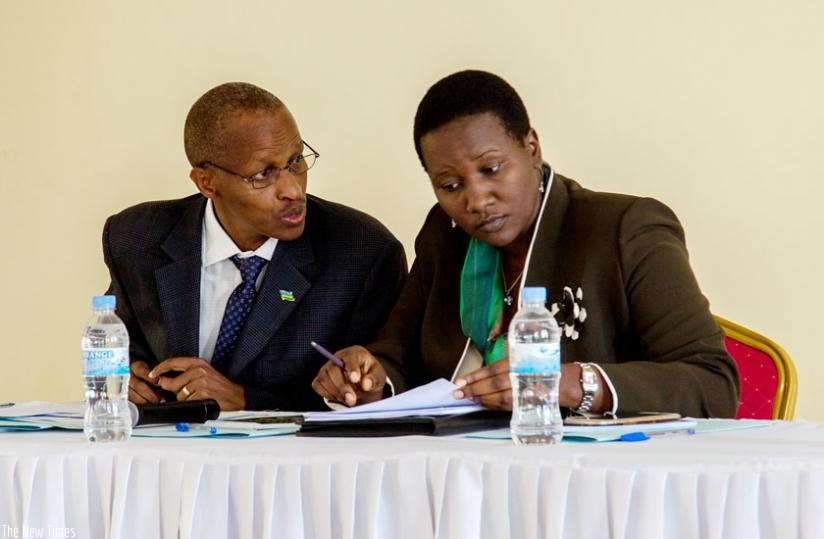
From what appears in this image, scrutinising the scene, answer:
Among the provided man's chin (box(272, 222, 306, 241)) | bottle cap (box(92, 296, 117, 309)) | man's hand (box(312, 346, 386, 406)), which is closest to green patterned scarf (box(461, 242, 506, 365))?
man's hand (box(312, 346, 386, 406))

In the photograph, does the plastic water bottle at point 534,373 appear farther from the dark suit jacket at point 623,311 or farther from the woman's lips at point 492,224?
the woman's lips at point 492,224

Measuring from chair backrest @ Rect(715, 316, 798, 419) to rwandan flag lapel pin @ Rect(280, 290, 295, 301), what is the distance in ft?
3.92

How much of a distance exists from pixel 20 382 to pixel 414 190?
205 cm

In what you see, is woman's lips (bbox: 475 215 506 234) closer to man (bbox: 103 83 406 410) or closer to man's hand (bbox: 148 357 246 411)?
man (bbox: 103 83 406 410)

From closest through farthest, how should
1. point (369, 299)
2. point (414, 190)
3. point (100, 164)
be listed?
point (369, 299) → point (414, 190) → point (100, 164)

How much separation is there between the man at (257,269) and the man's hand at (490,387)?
108 cm

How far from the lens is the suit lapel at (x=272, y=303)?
10.2 feet

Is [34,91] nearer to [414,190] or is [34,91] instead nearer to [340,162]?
[340,162]

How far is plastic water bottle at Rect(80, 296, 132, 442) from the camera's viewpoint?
1.99 meters

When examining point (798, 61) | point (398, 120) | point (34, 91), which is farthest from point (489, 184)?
point (34, 91)

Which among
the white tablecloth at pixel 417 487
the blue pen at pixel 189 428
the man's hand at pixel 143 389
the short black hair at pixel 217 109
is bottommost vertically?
the white tablecloth at pixel 417 487

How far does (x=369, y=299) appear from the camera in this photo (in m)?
3.22

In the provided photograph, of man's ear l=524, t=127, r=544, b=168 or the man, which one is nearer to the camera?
man's ear l=524, t=127, r=544, b=168
